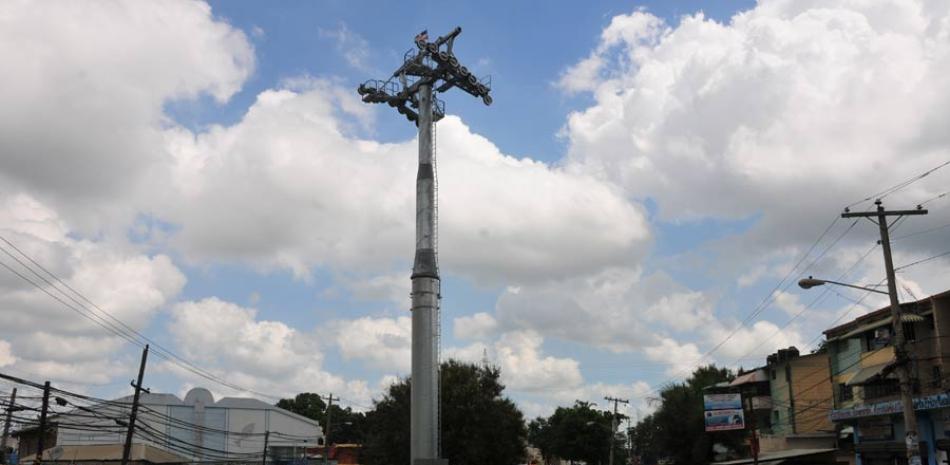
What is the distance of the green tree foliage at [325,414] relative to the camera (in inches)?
5522

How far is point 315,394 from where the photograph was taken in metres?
154

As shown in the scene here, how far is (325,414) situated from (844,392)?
106 meters

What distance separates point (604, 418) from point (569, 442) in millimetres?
12224

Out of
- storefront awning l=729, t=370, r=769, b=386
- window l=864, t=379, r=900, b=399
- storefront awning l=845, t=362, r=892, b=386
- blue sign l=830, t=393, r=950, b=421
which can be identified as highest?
storefront awning l=729, t=370, r=769, b=386

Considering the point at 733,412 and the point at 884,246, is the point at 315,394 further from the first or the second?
the point at 884,246

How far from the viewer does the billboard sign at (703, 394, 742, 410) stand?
60.3 metres

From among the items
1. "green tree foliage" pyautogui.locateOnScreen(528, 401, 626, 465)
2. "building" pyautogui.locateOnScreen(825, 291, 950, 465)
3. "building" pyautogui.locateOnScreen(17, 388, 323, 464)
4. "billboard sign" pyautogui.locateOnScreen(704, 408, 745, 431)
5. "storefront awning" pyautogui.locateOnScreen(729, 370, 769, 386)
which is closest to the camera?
"building" pyautogui.locateOnScreen(825, 291, 950, 465)

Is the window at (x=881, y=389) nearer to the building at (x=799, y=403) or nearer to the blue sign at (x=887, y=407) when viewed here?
the blue sign at (x=887, y=407)

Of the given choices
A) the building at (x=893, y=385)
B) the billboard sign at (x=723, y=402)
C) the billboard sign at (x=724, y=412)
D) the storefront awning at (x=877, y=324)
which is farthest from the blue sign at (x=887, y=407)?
the billboard sign at (x=724, y=412)

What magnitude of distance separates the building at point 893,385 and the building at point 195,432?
5042cm

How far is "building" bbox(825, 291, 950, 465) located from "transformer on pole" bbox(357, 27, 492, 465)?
23171mm

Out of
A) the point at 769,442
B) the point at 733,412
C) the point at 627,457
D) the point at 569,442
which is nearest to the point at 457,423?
the point at 733,412

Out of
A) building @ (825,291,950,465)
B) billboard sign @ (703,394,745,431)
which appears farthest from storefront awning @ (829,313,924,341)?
billboard sign @ (703,394,745,431)

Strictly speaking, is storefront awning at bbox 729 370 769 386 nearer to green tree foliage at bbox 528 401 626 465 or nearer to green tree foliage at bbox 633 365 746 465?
green tree foliage at bbox 633 365 746 465
